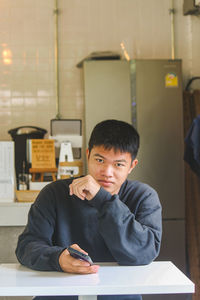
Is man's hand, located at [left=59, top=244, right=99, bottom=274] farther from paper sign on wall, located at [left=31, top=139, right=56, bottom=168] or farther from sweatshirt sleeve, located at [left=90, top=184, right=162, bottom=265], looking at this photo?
paper sign on wall, located at [left=31, top=139, right=56, bottom=168]

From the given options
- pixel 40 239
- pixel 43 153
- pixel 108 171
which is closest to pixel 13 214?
pixel 43 153

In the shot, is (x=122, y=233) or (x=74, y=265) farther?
(x=122, y=233)

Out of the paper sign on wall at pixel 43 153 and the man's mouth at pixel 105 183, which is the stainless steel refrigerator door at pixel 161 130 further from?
the man's mouth at pixel 105 183

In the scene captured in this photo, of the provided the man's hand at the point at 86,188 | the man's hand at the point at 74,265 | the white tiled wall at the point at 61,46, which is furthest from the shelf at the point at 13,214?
the white tiled wall at the point at 61,46

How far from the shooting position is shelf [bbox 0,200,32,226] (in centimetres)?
271

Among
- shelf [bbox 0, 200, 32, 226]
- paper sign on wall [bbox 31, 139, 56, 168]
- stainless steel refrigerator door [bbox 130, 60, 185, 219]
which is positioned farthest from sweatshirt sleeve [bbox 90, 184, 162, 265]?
stainless steel refrigerator door [bbox 130, 60, 185, 219]

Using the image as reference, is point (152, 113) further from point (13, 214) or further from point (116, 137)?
point (116, 137)

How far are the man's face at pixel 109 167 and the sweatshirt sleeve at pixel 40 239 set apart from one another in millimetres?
209

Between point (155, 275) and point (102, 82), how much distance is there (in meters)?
2.73

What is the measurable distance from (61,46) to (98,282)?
11.9 feet

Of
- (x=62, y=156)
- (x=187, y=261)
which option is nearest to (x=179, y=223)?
(x=187, y=261)

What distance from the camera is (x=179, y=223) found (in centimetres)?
384

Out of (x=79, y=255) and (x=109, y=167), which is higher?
(x=109, y=167)

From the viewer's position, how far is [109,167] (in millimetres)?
1731
